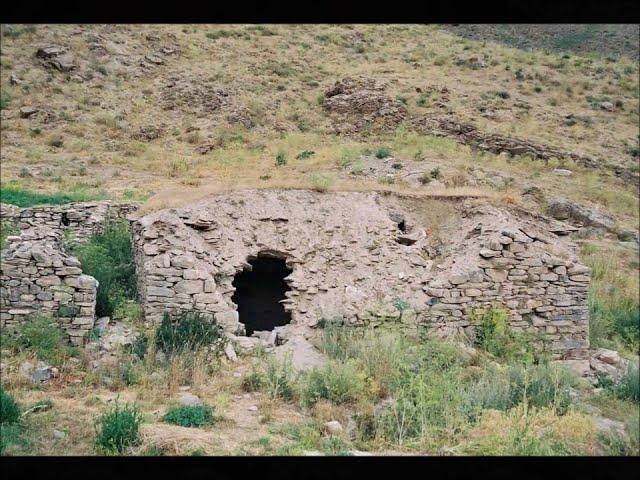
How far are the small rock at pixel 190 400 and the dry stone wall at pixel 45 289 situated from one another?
2.09 m

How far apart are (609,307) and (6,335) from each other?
367 inches

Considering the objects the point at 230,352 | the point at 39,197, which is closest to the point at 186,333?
the point at 230,352

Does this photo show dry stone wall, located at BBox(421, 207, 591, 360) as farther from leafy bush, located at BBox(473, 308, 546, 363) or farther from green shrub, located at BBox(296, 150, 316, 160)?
green shrub, located at BBox(296, 150, 316, 160)

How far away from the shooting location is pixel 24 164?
1586 centimetres

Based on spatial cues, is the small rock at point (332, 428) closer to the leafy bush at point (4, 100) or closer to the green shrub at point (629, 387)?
the green shrub at point (629, 387)

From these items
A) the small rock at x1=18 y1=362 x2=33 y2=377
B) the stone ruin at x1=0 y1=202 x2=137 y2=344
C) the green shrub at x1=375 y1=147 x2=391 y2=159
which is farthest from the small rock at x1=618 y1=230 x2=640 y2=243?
the small rock at x1=18 y1=362 x2=33 y2=377

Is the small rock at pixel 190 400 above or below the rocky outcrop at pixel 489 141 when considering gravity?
below

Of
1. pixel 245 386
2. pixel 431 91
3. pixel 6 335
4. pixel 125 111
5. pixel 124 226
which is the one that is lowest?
pixel 245 386

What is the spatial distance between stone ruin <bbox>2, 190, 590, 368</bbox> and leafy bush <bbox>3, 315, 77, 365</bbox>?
1.17 ft

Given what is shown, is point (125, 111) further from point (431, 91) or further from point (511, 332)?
point (511, 332)

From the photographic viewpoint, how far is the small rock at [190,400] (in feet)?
19.8

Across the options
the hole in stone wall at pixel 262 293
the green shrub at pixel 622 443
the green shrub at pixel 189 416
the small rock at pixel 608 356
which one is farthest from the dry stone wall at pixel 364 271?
the green shrub at pixel 622 443

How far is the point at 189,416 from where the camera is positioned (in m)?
5.66

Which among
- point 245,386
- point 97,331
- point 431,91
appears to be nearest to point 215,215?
point 97,331
